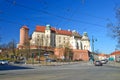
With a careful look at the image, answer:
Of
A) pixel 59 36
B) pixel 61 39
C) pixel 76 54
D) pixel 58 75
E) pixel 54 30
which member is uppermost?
pixel 54 30

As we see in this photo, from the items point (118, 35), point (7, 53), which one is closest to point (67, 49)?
point (7, 53)

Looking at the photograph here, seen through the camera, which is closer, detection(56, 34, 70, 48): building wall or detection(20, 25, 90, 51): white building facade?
detection(20, 25, 90, 51): white building facade

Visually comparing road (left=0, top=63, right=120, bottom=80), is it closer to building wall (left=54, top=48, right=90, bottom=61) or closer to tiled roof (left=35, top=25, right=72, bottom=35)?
building wall (left=54, top=48, right=90, bottom=61)

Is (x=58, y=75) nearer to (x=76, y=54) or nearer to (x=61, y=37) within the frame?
(x=76, y=54)

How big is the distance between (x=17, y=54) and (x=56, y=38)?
63.0m

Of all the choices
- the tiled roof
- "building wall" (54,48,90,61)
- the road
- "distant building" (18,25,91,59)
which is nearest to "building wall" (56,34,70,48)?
"distant building" (18,25,91,59)

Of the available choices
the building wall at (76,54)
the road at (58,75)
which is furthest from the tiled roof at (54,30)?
the road at (58,75)

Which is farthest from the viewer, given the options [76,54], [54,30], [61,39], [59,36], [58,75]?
[61,39]

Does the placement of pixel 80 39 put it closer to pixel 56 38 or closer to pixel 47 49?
pixel 56 38

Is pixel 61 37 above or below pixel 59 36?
below

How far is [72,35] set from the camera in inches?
7200

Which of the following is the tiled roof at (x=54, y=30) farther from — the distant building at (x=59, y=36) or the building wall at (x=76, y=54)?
the building wall at (x=76, y=54)

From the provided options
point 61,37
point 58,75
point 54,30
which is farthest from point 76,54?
point 58,75

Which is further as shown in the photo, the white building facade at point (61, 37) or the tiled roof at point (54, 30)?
the tiled roof at point (54, 30)
